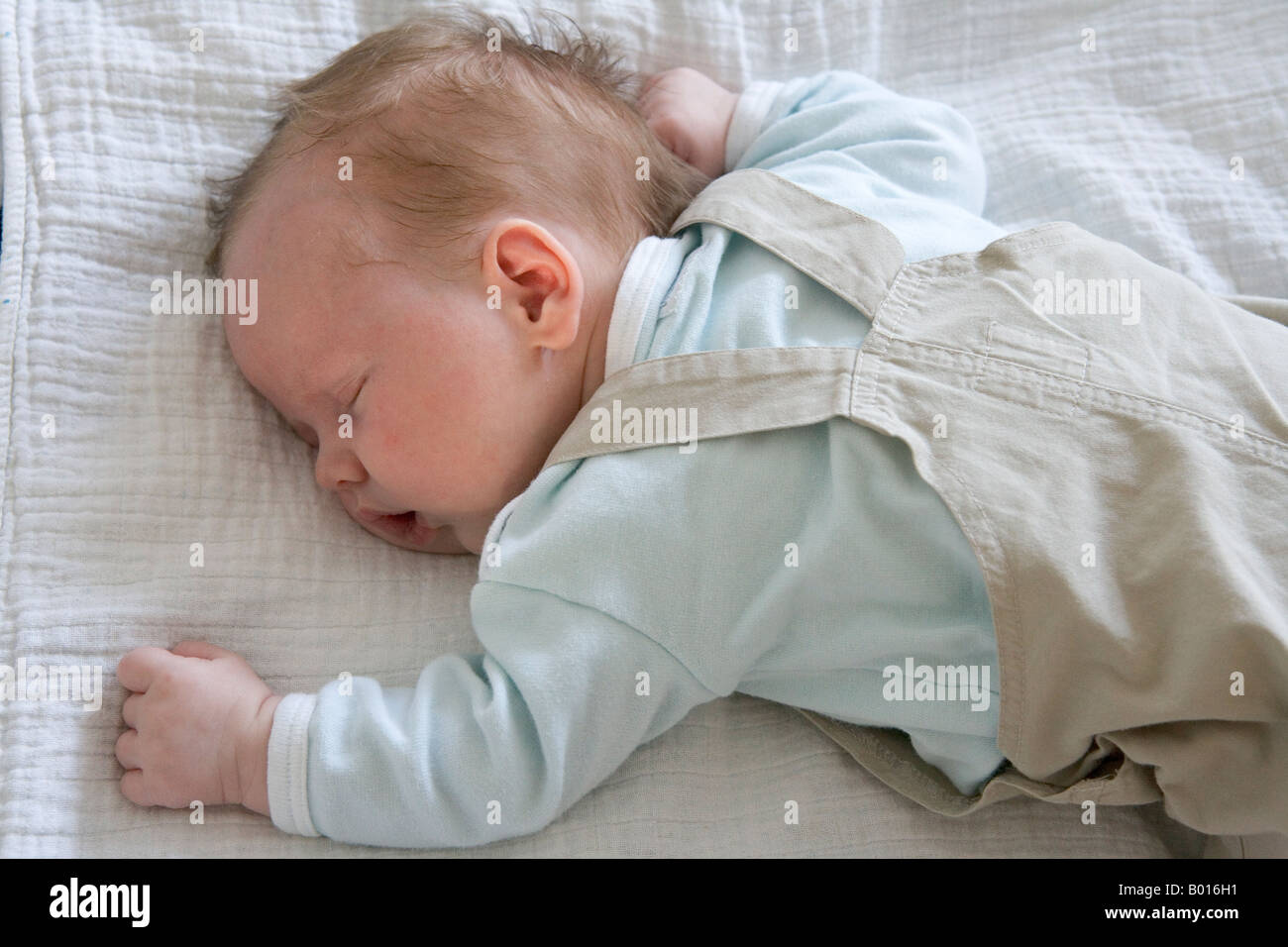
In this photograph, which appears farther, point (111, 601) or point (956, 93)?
point (956, 93)

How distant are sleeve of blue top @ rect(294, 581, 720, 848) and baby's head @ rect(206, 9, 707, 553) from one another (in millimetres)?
159

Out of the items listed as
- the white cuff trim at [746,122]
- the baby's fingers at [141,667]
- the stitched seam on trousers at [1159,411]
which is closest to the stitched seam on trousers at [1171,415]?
the stitched seam on trousers at [1159,411]

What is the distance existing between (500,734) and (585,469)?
0.25 metres

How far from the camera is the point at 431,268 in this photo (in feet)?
3.83

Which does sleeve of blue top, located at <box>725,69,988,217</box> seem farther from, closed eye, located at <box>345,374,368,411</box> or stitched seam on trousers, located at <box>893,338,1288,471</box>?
closed eye, located at <box>345,374,368,411</box>

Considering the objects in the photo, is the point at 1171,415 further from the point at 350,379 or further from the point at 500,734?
the point at 350,379

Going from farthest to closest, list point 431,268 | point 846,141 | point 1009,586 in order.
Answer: point 846,141 → point 431,268 → point 1009,586

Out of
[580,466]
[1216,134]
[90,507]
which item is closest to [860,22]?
[1216,134]

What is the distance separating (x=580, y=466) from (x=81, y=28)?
2.55 feet

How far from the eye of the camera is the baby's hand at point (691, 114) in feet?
4.79

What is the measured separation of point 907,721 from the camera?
44.6 inches

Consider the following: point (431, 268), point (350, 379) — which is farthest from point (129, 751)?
point (431, 268)

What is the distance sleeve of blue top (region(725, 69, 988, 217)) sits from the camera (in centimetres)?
135
